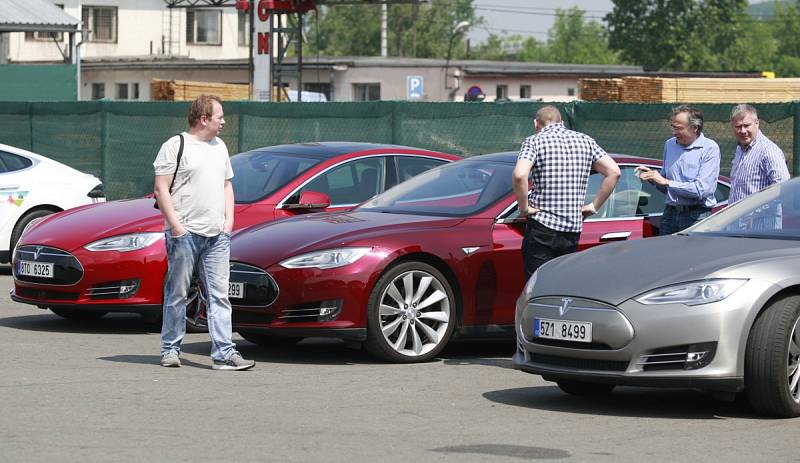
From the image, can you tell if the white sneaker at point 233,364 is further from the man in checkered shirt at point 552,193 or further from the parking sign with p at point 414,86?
the parking sign with p at point 414,86

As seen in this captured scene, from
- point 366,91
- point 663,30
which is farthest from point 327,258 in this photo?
point 663,30

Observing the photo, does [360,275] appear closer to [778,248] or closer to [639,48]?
[778,248]

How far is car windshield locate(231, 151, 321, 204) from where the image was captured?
38.5ft

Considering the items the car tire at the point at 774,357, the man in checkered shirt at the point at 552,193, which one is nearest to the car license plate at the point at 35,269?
the man in checkered shirt at the point at 552,193

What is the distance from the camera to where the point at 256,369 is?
914 centimetres

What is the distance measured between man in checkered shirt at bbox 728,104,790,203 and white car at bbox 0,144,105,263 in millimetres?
7631

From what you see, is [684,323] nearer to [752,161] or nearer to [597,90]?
[752,161]

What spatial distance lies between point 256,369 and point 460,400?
68.3 inches

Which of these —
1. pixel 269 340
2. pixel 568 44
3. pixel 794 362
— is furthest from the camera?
pixel 568 44

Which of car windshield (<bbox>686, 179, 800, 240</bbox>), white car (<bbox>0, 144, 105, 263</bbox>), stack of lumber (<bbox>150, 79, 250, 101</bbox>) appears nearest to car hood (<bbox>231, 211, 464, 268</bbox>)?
car windshield (<bbox>686, 179, 800, 240</bbox>)

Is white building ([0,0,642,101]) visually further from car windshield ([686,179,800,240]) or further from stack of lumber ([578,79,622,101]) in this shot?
car windshield ([686,179,800,240])

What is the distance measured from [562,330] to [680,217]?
9.76 ft

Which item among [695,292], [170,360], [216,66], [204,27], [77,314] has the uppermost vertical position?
[204,27]

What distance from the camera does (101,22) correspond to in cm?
7381
